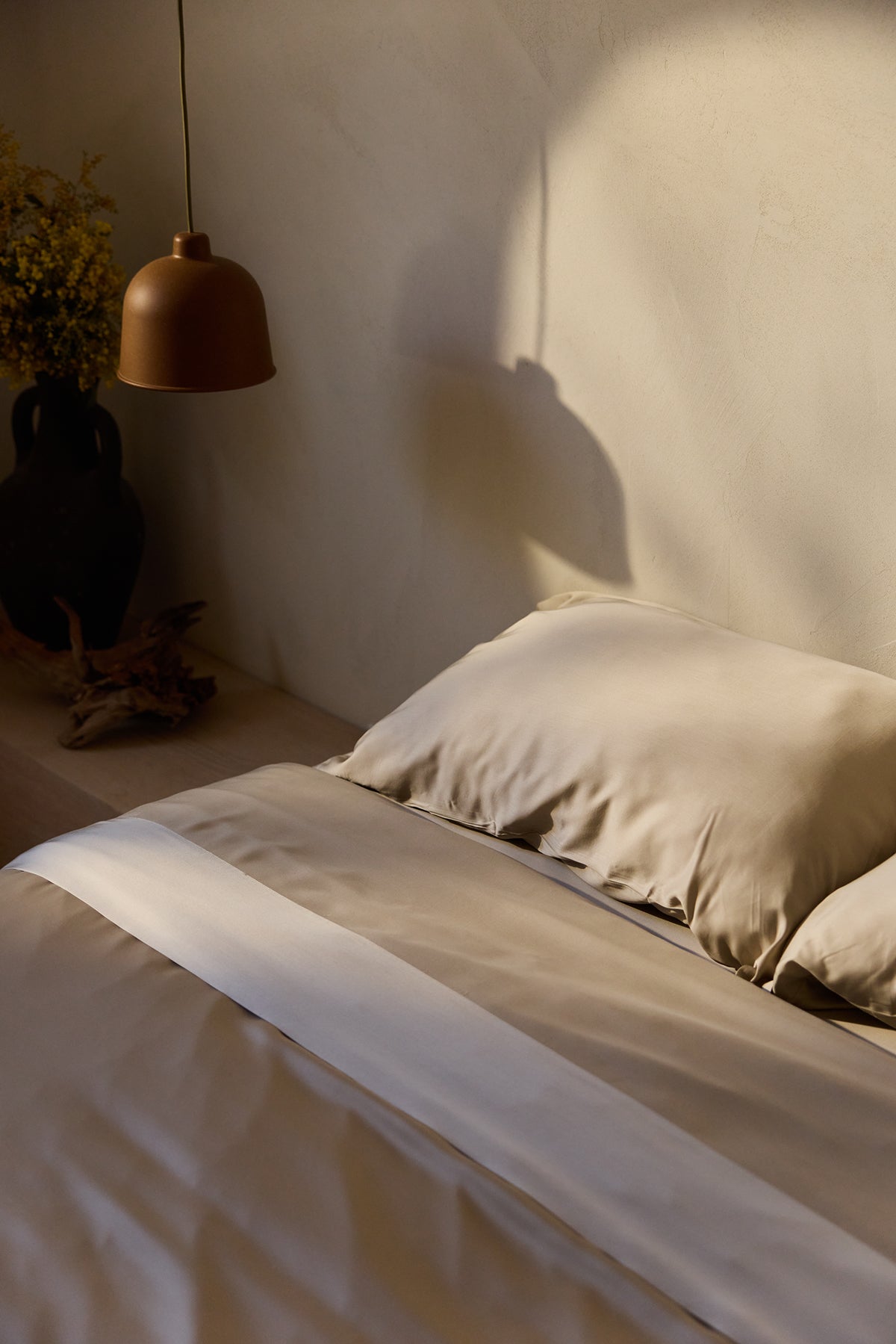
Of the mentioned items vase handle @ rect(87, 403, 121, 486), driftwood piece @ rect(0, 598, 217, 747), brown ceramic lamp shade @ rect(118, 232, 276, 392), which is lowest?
driftwood piece @ rect(0, 598, 217, 747)

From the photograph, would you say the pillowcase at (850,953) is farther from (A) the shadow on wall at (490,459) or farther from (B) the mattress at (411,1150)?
(A) the shadow on wall at (490,459)

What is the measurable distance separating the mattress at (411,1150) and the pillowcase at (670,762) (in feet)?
0.28

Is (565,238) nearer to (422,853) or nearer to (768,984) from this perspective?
(422,853)

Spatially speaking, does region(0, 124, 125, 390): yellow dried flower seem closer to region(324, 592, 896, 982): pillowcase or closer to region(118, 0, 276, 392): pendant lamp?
region(118, 0, 276, 392): pendant lamp

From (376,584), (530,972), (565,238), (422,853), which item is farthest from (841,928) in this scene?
(376,584)

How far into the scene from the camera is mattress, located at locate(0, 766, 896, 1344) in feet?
3.00

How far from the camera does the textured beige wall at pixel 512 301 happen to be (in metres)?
1.58

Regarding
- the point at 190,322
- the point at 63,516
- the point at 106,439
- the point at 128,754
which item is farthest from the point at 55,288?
the point at 128,754

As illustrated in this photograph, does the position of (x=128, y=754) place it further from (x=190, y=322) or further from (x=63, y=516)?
(x=190, y=322)

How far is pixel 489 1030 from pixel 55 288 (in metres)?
1.73

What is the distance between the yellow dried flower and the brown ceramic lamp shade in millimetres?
534

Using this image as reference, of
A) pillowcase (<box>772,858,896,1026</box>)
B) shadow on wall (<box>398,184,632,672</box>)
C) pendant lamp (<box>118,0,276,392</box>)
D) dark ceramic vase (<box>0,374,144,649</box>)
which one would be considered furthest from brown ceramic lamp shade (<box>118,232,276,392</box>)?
pillowcase (<box>772,858,896,1026</box>)

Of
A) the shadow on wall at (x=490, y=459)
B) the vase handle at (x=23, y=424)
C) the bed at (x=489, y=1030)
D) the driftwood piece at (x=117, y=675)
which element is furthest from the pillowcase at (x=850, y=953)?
the vase handle at (x=23, y=424)

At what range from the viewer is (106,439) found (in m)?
2.44
